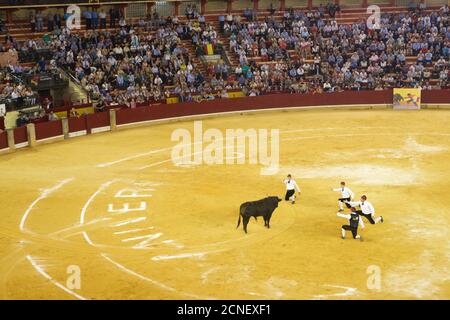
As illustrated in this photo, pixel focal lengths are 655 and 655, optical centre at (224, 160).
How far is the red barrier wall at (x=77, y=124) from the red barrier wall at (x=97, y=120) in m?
0.25

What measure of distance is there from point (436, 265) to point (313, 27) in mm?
30888

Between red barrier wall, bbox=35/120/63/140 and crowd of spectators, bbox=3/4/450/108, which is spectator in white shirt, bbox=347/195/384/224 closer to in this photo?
red barrier wall, bbox=35/120/63/140

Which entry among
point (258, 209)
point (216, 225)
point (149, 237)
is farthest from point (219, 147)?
point (149, 237)

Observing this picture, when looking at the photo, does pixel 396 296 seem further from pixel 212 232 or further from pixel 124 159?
pixel 124 159

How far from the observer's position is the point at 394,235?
17.1 metres

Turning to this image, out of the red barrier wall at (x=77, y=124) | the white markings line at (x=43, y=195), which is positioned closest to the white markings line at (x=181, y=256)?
the white markings line at (x=43, y=195)

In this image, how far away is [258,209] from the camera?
17.4m

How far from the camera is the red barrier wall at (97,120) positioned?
3200 cm

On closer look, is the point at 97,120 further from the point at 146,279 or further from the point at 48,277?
the point at 146,279

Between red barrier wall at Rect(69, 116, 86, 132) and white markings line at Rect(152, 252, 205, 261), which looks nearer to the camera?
white markings line at Rect(152, 252, 205, 261)

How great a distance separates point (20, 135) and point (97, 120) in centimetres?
464

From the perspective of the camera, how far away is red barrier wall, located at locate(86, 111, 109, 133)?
105ft

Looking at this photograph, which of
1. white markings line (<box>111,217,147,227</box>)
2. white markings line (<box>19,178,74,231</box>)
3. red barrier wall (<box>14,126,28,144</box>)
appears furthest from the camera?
red barrier wall (<box>14,126,28,144</box>)

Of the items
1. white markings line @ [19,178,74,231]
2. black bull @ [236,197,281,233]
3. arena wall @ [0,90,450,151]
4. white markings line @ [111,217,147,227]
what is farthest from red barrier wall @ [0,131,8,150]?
black bull @ [236,197,281,233]
